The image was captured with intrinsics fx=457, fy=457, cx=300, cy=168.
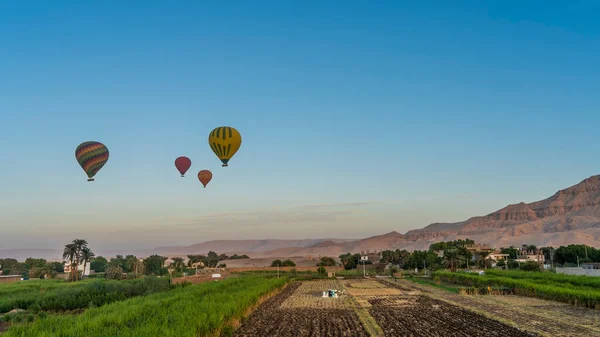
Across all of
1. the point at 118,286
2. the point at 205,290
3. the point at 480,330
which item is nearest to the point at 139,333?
the point at 480,330

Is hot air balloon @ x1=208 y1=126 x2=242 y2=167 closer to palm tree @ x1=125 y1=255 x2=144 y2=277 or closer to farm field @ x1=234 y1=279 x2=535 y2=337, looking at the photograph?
farm field @ x1=234 y1=279 x2=535 y2=337

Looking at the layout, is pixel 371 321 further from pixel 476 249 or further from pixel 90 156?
pixel 476 249

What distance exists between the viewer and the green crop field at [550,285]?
117 ft

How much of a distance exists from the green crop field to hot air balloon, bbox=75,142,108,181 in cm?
4283

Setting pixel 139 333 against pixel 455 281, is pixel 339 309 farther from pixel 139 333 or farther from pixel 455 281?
pixel 455 281

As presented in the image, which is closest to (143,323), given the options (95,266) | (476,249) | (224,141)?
(224,141)

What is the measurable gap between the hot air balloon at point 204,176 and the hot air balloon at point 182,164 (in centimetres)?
480

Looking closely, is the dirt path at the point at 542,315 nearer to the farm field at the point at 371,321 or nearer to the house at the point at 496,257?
the farm field at the point at 371,321

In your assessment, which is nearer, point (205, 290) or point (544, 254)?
point (205, 290)

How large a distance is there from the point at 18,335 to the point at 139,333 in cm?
466

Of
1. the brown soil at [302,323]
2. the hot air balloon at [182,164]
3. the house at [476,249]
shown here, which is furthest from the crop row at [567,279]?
the house at [476,249]

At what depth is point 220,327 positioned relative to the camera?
72.6 feet

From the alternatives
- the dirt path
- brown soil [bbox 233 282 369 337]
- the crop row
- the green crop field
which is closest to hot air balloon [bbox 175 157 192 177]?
brown soil [bbox 233 282 369 337]

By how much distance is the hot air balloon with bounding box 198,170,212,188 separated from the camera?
5544cm
